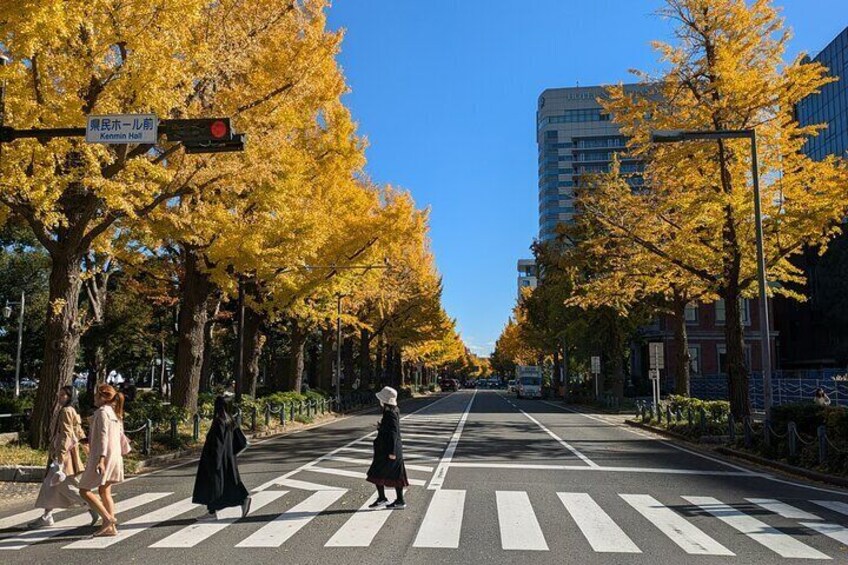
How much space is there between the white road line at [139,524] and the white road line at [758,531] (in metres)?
6.87

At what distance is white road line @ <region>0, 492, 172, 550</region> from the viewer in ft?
23.3

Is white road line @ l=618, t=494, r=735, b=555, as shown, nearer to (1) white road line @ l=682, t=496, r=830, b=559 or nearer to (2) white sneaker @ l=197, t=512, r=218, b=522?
(1) white road line @ l=682, t=496, r=830, b=559

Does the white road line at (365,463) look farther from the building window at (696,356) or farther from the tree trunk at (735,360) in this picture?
the building window at (696,356)

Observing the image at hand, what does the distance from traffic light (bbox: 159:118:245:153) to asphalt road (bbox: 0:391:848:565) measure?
5029 mm

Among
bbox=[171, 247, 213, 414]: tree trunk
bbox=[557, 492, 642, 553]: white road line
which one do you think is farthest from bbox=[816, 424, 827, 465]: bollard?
bbox=[171, 247, 213, 414]: tree trunk

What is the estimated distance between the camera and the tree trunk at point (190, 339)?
1855cm

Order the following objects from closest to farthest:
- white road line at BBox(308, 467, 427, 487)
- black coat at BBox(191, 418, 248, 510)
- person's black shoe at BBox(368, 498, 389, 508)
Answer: black coat at BBox(191, 418, 248, 510)
person's black shoe at BBox(368, 498, 389, 508)
white road line at BBox(308, 467, 427, 487)

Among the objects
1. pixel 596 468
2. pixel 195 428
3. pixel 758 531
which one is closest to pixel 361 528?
pixel 758 531

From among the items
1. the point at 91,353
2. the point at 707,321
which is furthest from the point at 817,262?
the point at 91,353

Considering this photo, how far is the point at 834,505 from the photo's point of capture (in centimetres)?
957

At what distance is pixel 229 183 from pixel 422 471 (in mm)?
7015

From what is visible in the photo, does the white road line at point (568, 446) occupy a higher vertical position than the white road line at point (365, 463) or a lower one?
lower

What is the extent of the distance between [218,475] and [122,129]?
5181 mm

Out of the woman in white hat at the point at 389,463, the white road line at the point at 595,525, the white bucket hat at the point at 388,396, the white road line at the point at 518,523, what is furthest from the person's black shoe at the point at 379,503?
the white road line at the point at 595,525
